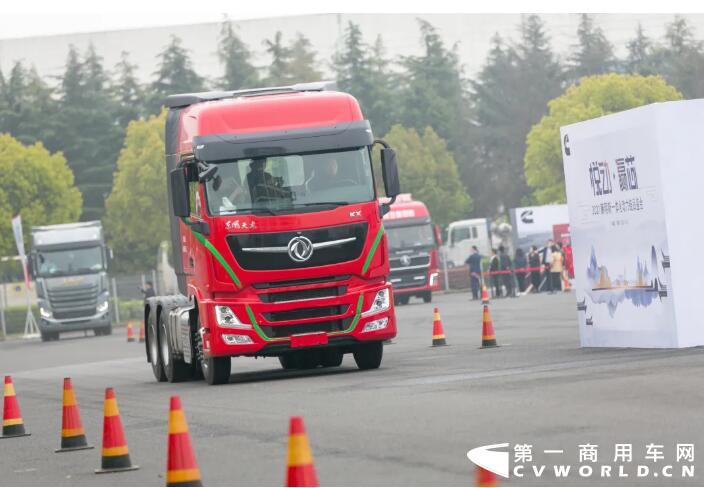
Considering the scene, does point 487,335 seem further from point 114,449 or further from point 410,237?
point 410,237

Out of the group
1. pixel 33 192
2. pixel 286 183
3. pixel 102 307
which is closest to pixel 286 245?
pixel 286 183

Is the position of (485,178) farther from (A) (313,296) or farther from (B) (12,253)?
(A) (313,296)

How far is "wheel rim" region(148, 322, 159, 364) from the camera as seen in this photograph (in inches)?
941

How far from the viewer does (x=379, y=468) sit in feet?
35.5

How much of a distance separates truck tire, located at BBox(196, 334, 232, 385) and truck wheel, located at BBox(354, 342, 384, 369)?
1.78 meters

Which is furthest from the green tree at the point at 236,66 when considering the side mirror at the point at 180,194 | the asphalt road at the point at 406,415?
the side mirror at the point at 180,194

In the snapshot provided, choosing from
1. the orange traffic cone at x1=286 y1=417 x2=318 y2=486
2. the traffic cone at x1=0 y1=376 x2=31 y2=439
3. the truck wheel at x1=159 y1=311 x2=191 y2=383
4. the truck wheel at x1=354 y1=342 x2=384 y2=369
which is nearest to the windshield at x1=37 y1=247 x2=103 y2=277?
the truck wheel at x1=159 y1=311 x2=191 y2=383

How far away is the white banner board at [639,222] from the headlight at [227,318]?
4.83m

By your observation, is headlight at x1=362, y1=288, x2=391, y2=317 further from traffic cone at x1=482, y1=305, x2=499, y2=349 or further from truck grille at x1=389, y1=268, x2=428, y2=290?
truck grille at x1=389, y1=268, x2=428, y2=290

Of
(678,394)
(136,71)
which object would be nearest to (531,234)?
(678,394)

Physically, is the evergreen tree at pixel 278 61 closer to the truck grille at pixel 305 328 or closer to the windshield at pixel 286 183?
the windshield at pixel 286 183

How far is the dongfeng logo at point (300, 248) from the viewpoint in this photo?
65.7 feet

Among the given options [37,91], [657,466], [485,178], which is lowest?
[657,466]

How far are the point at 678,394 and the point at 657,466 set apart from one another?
434 centimetres
